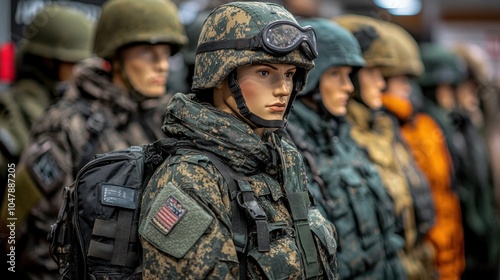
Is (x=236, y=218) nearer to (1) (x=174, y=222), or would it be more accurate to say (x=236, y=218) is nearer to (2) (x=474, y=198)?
(1) (x=174, y=222)

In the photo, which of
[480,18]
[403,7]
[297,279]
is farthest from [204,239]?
[480,18]

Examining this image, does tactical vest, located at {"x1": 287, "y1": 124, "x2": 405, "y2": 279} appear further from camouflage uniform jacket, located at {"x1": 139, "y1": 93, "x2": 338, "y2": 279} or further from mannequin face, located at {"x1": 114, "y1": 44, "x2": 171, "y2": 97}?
camouflage uniform jacket, located at {"x1": 139, "y1": 93, "x2": 338, "y2": 279}

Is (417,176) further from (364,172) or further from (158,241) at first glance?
(158,241)

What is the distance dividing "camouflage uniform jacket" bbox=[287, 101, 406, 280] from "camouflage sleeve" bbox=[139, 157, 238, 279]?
1649mm

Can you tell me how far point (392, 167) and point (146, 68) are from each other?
2.01 m

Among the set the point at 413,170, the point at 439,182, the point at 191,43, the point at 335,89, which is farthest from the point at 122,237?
the point at 439,182

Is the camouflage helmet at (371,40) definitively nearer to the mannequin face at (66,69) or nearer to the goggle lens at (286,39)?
the mannequin face at (66,69)

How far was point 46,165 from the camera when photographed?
5.17 metres

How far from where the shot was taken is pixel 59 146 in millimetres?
5234

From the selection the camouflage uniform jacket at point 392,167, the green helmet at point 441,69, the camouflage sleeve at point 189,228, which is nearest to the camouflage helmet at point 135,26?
the camouflage uniform jacket at point 392,167

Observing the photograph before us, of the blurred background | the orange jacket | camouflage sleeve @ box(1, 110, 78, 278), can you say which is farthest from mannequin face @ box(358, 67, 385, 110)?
the blurred background

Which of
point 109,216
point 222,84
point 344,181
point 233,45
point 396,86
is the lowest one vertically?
point 396,86

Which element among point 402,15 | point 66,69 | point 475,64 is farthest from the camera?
point 402,15

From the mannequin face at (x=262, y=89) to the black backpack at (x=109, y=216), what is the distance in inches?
11.6
